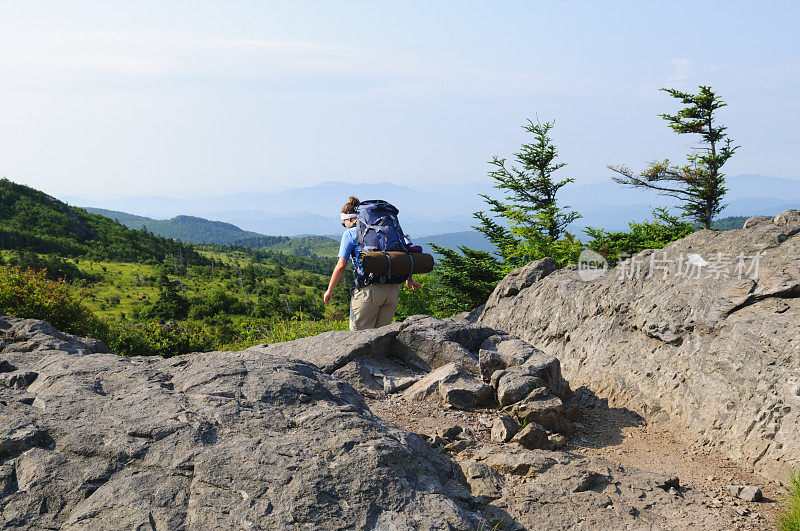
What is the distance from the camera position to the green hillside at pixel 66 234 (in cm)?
8294

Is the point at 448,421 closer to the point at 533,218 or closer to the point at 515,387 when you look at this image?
the point at 515,387

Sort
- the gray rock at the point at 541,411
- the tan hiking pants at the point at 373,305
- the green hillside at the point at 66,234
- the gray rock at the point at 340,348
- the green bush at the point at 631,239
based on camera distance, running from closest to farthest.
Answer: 1. the gray rock at the point at 541,411
2. the gray rock at the point at 340,348
3. the tan hiking pants at the point at 373,305
4. the green bush at the point at 631,239
5. the green hillside at the point at 66,234

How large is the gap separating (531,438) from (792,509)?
9.02 feet

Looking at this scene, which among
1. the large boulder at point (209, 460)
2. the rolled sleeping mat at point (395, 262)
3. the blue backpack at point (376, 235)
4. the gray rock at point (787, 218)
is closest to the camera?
the large boulder at point (209, 460)

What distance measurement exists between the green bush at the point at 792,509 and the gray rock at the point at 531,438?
8.24 feet

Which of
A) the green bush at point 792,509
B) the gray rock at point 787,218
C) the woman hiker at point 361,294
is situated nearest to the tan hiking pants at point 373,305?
the woman hiker at point 361,294

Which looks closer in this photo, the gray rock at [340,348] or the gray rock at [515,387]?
the gray rock at [515,387]

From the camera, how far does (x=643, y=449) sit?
24.6 feet

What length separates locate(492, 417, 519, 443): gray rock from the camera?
6863 millimetres

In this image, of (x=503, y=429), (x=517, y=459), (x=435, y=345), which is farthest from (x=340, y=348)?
(x=517, y=459)

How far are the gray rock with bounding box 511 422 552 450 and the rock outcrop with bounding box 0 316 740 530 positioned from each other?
0.03 metres

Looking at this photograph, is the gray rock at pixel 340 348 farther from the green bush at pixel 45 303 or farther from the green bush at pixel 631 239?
the green bush at pixel 631 239

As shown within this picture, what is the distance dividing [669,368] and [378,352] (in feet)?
15.3

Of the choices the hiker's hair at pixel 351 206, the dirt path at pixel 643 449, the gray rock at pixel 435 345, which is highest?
the hiker's hair at pixel 351 206
